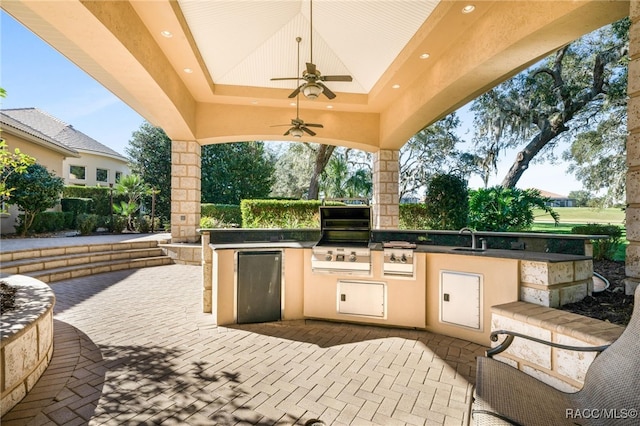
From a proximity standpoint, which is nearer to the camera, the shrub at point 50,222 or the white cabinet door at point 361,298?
the white cabinet door at point 361,298

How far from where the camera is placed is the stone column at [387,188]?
8.40 metres

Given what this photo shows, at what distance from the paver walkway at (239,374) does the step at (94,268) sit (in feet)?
6.73

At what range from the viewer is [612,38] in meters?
9.45

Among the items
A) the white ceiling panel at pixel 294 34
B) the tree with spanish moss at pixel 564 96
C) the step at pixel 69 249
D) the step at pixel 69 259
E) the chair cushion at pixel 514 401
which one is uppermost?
the tree with spanish moss at pixel 564 96

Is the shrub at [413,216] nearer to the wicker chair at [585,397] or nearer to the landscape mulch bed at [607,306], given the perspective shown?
the landscape mulch bed at [607,306]

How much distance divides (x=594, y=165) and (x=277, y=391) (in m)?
13.3

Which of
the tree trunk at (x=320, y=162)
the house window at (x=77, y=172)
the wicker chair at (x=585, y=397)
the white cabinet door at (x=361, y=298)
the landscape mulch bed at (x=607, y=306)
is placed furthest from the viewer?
the house window at (x=77, y=172)

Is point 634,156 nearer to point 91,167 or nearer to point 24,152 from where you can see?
point 24,152

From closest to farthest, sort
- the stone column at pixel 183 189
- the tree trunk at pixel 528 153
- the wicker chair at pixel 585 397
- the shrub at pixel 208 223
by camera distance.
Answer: the wicker chair at pixel 585 397 < the stone column at pixel 183 189 < the shrub at pixel 208 223 < the tree trunk at pixel 528 153

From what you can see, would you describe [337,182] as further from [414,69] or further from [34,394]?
[34,394]

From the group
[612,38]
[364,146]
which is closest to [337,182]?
[364,146]

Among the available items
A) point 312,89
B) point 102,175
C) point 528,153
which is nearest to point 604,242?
point 528,153

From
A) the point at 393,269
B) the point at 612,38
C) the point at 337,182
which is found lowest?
the point at 393,269

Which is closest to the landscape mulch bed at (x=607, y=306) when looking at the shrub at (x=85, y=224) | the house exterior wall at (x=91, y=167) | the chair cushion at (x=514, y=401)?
the chair cushion at (x=514, y=401)
